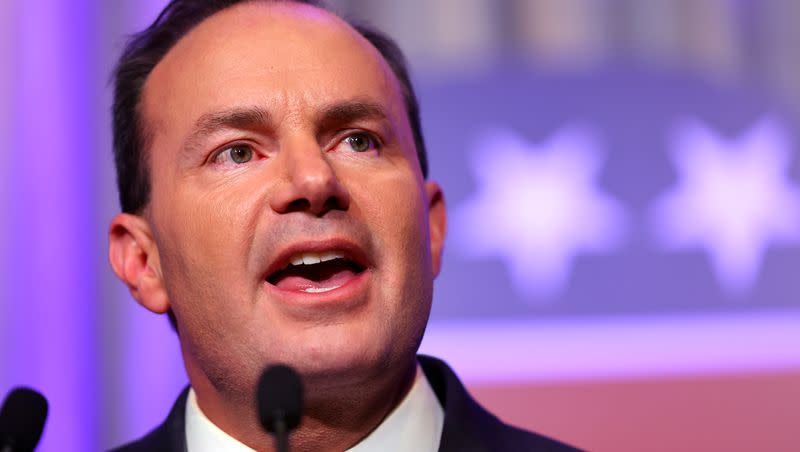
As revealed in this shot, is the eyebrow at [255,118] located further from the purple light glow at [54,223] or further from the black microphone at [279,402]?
the purple light glow at [54,223]

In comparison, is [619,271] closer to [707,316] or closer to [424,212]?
[707,316]

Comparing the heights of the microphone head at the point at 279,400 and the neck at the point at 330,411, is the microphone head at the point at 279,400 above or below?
above

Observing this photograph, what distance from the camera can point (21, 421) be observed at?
4.44 ft

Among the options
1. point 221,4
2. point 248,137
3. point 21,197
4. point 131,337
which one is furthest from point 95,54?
point 248,137

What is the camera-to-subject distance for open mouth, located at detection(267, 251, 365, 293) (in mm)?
1588

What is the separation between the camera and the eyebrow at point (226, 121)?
1.67m

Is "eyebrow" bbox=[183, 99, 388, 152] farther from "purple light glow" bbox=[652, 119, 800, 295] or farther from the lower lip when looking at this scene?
"purple light glow" bbox=[652, 119, 800, 295]

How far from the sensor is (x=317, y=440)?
1680 millimetres

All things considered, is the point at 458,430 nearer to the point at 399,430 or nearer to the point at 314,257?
the point at 399,430

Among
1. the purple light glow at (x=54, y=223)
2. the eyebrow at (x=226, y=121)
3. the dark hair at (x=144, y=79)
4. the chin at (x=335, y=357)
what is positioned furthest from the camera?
the purple light glow at (x=54, y=223)

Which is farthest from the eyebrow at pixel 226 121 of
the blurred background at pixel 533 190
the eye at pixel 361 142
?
the blurred background at pixel 533 190

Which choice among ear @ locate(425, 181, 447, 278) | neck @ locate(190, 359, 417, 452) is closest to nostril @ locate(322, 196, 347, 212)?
neck @ locate(190, 359, 417, 452)

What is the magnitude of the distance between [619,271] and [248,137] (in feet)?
4.61

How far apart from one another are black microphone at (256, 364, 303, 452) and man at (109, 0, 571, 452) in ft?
0.86
